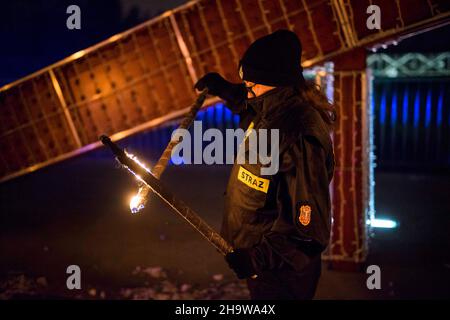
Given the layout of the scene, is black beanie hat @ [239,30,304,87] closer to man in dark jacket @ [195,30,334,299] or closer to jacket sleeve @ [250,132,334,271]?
man in dark jacket @ [195,30,334,299]

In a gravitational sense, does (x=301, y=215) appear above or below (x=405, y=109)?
below

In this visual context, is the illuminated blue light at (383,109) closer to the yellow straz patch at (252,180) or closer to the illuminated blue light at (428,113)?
the illuminated blue light at (428,113)

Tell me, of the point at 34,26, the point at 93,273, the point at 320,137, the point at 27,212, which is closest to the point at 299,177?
the point at 320,137

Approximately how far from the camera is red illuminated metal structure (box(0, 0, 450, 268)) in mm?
5219

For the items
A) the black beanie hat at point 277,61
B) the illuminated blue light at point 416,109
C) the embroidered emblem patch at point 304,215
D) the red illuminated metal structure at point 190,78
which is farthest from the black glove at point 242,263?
the illuminated blue light at point 416,109

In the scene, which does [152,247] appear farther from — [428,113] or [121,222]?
[428,113]

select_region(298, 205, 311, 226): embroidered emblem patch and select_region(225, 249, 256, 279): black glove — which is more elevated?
select_region(298, 205, 311, 226): embroidered emblem patch

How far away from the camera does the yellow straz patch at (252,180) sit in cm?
252

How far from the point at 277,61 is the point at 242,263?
48.7 inches

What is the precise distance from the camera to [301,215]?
225 cm

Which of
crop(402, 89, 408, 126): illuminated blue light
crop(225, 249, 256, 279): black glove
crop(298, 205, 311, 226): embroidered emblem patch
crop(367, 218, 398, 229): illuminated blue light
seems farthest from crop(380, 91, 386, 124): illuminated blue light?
crop(225, 249, 256, 279): black glove

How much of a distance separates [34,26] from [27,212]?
786 centimetres

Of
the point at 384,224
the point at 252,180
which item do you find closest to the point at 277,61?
the point at 252,180

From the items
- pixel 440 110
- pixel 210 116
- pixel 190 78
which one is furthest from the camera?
pixel 210 116
